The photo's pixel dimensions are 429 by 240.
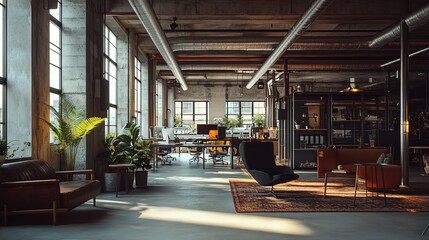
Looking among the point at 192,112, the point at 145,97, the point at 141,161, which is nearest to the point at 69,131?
the point at 141,161

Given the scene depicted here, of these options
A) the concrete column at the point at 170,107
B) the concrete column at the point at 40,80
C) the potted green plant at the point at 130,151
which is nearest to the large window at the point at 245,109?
the concrete column at the point at 170,107

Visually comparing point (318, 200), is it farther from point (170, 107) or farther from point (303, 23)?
point (170, 107)

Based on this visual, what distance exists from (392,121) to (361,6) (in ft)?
24.8

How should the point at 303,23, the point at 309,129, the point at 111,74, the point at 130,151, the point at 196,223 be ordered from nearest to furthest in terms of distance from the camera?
the point at 196,223, the point at 303,23, the point at 130,151, the point at 111,74, the point at 309,129

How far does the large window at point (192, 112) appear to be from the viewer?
87.7 ft

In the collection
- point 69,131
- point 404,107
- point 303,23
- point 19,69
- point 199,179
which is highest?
point 303,23

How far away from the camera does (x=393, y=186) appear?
8.85m

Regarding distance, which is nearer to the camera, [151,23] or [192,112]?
[151,23]

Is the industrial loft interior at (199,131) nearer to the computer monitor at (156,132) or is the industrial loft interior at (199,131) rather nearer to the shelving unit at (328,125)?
the shelving unit at (328,125)

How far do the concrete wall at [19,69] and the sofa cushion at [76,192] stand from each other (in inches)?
40.8

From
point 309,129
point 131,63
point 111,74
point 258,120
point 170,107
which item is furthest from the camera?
point 170,107

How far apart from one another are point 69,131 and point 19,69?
1.43 metres

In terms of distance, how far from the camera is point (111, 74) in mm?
12625

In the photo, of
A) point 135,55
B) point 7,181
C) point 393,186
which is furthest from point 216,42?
point 7,181
